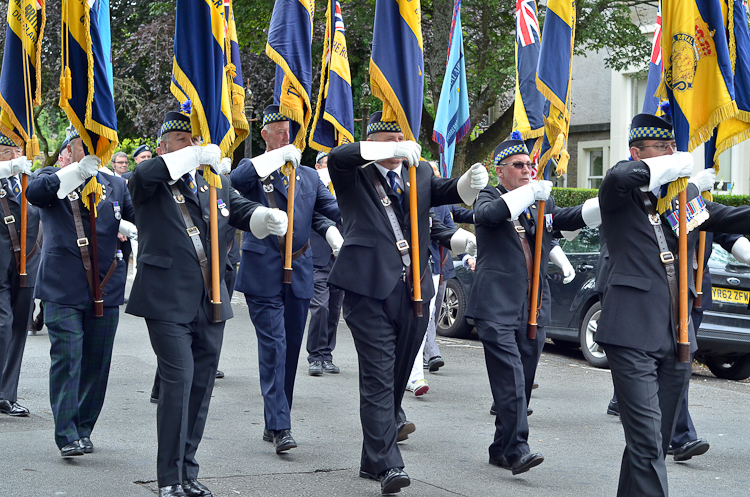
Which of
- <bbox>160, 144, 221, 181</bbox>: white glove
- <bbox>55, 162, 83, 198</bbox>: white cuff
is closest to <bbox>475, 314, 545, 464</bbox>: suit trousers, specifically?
<bbox>160, 144, 221, 181</bbox>: white glove

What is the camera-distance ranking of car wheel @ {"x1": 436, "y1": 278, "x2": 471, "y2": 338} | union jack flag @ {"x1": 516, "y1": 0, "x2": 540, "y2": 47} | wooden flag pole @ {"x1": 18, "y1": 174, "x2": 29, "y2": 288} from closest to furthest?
wooden flag pole @ {"x1": 18, "y1": 174, "x2": 29, "y2": 288}
union jack flag @ {"x1": 516, "y1": 0, "x2": 540, "y2": 47}
car wheel @ {"x1": 436, "y1": 278, "x2": 471, "y2": 338}

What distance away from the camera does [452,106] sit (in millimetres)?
9906

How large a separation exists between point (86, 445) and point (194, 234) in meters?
1.81

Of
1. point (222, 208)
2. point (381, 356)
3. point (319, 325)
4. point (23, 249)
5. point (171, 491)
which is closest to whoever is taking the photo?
point (171, 491)

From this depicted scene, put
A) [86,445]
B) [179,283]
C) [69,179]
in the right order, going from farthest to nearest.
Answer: [86,445] → [69,179] → [179,283]

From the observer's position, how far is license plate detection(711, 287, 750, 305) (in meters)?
8.96

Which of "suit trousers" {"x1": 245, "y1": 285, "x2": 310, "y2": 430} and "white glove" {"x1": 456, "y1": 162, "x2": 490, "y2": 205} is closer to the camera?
"white glove" {"x1": 456, "y1": 162, "x2": 490, "y2": 205}

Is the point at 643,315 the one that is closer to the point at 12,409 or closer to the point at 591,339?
the point at 12,409

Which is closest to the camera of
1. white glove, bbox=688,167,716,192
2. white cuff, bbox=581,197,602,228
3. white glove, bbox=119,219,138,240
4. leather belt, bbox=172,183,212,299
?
leather belt, bbox=172,183,212,299

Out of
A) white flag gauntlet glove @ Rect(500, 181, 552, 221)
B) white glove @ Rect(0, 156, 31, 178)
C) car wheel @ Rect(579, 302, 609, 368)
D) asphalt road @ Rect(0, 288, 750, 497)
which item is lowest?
asphalt road @ Rect(0, 288, 750, 497)

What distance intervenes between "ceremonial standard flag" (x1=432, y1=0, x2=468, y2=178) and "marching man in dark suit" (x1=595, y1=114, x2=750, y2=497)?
499 cm

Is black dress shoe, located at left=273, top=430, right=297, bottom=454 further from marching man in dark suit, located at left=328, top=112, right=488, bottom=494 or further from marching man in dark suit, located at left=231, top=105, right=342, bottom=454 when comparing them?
marching man in dark suit, located at left=328, top=112, right=488, bottom=494

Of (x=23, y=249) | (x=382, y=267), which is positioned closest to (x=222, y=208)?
(x=382, y=267)

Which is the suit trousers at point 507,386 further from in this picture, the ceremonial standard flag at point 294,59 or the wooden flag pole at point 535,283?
the ceremonial standard flag at point 294,59
